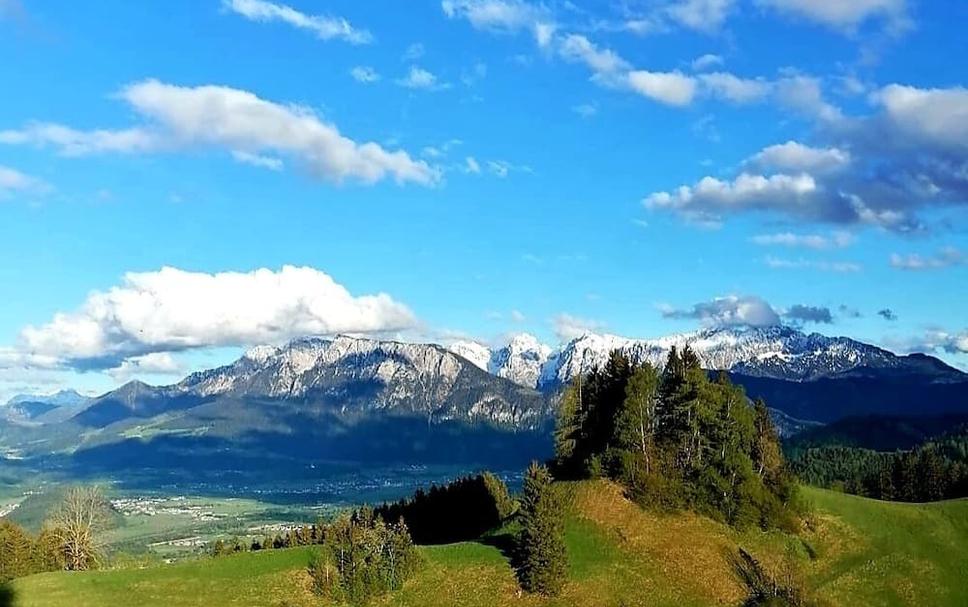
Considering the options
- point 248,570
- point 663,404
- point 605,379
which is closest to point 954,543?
point 663,404

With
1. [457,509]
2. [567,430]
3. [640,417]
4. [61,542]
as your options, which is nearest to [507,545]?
[640,417]

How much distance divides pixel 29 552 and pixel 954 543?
11154 centimetres

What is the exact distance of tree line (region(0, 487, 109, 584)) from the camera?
10219cm

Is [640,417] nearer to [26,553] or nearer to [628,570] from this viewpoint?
[628,570]

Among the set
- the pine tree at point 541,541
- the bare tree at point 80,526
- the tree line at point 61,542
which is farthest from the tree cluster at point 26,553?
the pine tree at point 541,541

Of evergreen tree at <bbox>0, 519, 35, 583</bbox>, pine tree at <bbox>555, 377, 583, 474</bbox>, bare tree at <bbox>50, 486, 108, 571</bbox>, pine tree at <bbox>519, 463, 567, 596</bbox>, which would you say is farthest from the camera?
pine tree at <bbox>555, 377, 583, 474</bbox>

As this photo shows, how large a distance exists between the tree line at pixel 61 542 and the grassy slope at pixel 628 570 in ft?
57.6

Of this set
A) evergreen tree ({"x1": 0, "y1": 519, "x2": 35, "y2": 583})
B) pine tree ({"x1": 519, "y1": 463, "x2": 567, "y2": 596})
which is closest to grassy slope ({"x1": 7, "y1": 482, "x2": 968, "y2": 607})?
pine tree ({"x1": 519, "y1": 463, "x2": 567, "y2": 596})

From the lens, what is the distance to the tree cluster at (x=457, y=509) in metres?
122

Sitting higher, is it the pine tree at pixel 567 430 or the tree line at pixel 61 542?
the pine tree at pixel 567 430

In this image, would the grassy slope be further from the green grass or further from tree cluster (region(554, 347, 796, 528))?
tree cluster (region(554, 347, 796, 528))

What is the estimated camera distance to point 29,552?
10512 centimetres

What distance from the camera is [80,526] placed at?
365 ft

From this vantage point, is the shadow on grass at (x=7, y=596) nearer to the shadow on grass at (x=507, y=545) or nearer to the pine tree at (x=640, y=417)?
the shadow on grass at (x=507, y=545)
